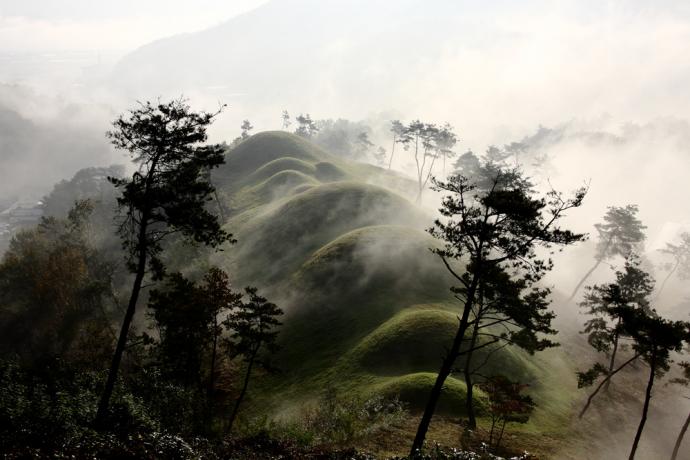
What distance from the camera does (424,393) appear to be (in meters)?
35.6

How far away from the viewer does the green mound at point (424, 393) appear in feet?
115

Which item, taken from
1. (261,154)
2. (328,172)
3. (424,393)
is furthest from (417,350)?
(261,154)

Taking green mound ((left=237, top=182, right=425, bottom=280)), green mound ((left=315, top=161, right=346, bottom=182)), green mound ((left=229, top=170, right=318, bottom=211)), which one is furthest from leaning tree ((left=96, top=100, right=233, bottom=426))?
green mound ((left=315, top=161, right=346, bottom=182))

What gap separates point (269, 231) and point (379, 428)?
198 feet

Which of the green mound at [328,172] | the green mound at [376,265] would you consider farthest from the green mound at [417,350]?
the green mound at [328,172]

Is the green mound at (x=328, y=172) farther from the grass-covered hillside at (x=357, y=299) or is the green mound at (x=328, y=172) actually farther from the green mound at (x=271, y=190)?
the grass-covered hillside at (x=357, y=299)

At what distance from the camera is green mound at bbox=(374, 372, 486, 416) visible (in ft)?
115

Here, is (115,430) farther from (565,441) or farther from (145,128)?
(565,441)

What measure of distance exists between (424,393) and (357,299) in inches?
889

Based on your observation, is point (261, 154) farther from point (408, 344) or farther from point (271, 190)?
point (408, 344)

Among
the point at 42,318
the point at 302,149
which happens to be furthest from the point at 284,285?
the point at 302,149

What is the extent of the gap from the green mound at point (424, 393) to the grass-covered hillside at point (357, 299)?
0.10 metres

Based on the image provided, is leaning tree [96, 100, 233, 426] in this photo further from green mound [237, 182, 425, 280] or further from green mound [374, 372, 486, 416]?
green mound [237, 182, 425, 280]

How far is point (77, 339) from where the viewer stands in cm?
6225
